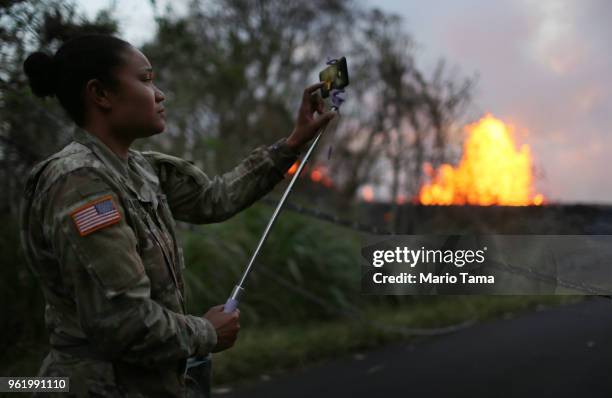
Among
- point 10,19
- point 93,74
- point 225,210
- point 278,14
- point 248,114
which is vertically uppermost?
point 278,14

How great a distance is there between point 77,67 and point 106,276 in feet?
1.96

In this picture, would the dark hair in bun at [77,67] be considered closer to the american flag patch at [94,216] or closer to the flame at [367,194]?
the american flag patch at [94,216]

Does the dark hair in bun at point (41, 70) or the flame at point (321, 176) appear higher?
the flame at point (321, 176)

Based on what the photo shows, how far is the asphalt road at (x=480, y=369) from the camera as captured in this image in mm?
4062

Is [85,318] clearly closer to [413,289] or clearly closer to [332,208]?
[413,289]

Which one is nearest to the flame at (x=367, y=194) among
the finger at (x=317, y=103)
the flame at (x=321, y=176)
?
the flame at (x=321, y=176)

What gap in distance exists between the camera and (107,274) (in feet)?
5.43

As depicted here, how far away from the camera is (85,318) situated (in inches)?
66.6

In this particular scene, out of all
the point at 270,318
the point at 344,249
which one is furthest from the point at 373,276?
the point at 344,249

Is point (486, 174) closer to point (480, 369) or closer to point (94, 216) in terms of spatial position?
point (480, 369)

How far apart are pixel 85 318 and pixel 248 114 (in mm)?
11534

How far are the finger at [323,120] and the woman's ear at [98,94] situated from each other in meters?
0.76

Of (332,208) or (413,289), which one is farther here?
(332,208)

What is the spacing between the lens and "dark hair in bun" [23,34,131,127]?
6.31 ft
